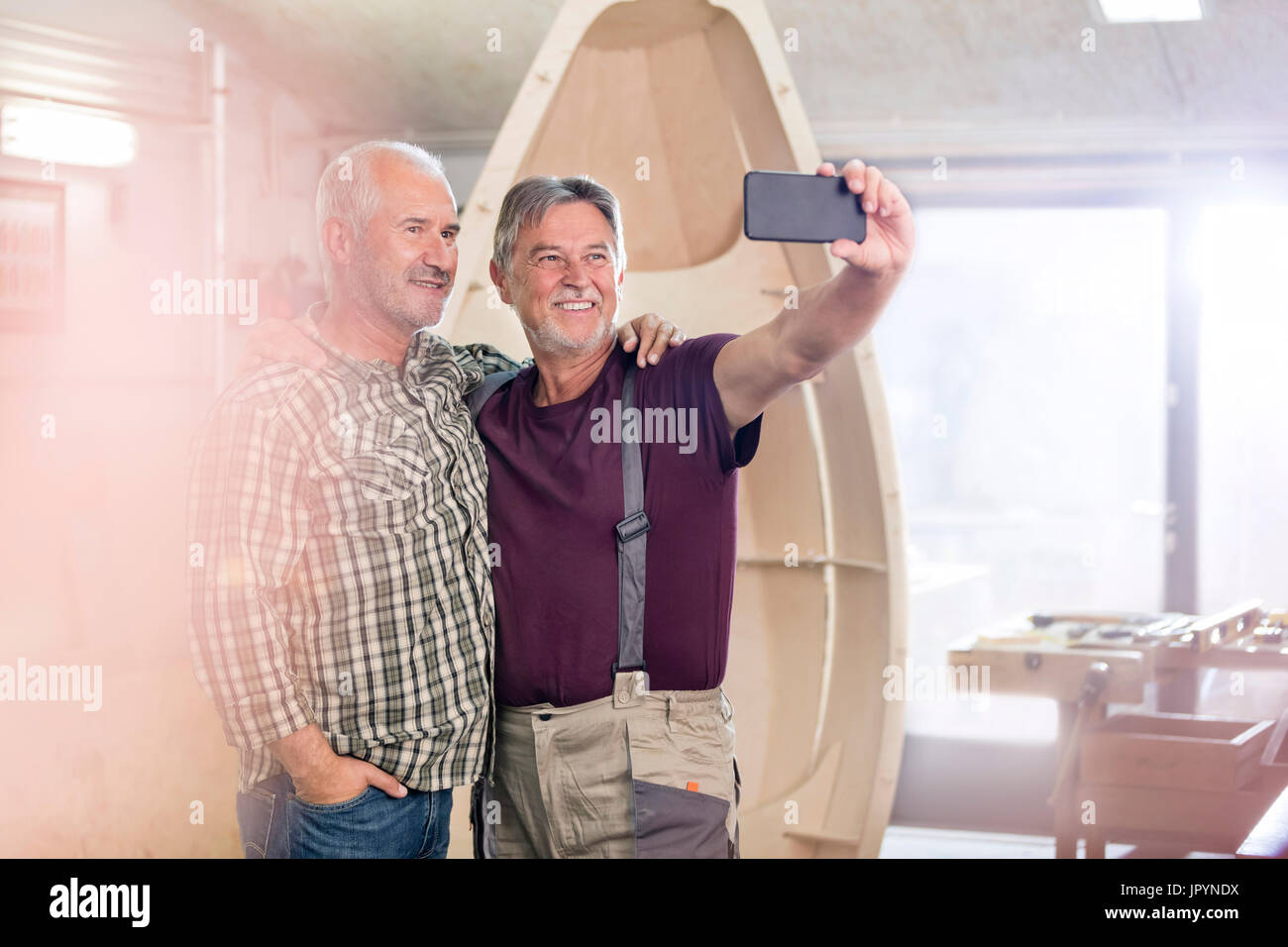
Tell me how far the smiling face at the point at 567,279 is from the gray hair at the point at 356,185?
0.44 feet

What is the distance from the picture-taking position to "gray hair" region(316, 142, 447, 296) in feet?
3.99

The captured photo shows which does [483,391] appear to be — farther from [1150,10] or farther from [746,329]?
[1150,10]

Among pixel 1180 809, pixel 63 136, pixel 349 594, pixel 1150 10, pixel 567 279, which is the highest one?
pixel 1150 10

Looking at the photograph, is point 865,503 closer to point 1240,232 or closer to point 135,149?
point 1240,232

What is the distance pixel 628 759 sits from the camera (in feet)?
3.80

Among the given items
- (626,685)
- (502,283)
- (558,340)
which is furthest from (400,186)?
(626,685)

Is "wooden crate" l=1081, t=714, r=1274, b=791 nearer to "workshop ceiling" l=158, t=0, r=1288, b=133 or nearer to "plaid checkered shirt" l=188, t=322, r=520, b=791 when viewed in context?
"plaid checkered shirt" l=188, t=322, r=520, b=791

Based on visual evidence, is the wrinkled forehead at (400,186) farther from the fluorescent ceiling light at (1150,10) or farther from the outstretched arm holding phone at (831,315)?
the fluorescent ceiling light at (1150,10)

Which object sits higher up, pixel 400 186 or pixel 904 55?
pixel 904 55

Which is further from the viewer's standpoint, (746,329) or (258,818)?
(746,329)

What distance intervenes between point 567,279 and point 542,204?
0.31 feet

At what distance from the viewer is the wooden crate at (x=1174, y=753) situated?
2.02 meters

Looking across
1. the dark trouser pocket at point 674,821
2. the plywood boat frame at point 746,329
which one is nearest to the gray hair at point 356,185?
the plywood boat frame at point 746,329
